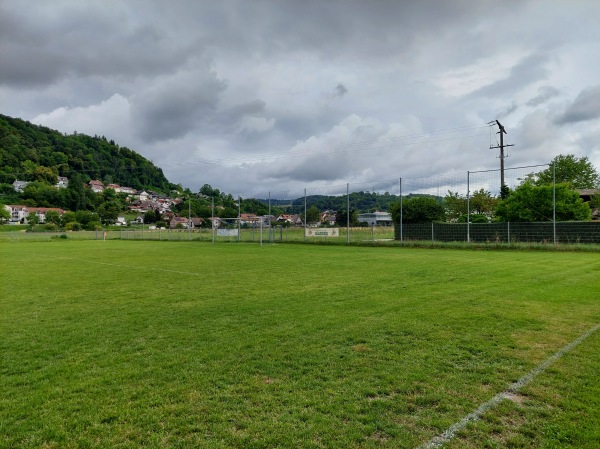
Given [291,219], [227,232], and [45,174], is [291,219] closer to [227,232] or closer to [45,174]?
[227,232]

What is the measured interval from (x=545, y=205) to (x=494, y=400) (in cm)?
2288

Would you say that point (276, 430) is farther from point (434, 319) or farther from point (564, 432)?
point (434, 319)

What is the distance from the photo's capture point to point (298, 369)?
3.57 metres

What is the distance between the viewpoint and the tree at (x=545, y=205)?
2147 centimetres

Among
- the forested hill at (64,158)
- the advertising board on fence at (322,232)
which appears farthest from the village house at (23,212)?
the advertising board on fence at (322,232)

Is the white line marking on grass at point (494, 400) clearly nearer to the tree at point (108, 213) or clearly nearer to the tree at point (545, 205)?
the tree at point (545, 205)

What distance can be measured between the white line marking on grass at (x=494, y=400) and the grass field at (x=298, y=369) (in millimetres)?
36

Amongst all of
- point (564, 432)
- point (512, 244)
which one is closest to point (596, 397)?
point (564, 432)

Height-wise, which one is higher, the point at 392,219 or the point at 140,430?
the point at 392,219

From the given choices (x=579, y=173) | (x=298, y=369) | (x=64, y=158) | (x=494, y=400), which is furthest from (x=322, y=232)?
(x=64, y=158)

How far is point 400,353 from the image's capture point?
400cm

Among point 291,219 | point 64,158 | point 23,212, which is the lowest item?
point 291,219

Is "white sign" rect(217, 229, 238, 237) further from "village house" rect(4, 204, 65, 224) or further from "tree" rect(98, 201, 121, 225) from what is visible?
"village house" rect(4, 204, 65, 224)

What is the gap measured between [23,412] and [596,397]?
4.40 m
